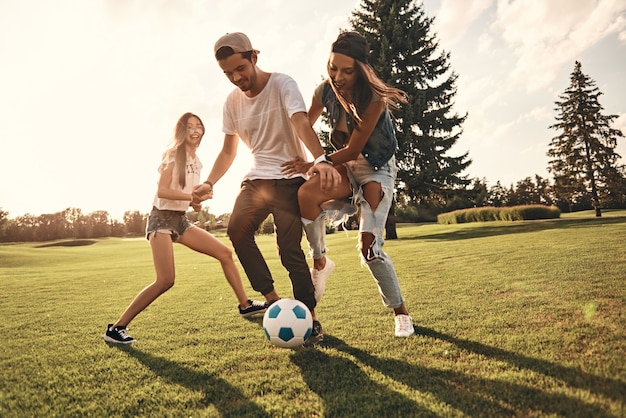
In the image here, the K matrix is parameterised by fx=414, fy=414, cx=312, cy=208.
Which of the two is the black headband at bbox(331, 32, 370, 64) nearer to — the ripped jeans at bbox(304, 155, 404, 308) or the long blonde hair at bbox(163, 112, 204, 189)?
the ripped jeans at bbox(304, 155, 404, 308)

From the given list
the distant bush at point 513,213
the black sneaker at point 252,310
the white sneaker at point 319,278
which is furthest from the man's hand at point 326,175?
the distant bush at point 513,213

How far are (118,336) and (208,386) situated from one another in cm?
174

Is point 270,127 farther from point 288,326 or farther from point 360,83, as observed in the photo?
point 288,326

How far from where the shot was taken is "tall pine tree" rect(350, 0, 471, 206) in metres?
22.5

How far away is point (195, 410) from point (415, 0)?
26.6 m

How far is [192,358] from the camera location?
3.26 metres

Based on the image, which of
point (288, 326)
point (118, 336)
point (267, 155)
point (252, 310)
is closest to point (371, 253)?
point (288, 326)

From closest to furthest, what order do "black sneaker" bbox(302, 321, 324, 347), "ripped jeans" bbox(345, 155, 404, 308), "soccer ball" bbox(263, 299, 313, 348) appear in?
"soccer ball" bbox(263, 299, 313, 348)
"black sneaker" bbox(302, 321, 324, 347)
"ripped jeans" bbox(345, 155, 404, 308)

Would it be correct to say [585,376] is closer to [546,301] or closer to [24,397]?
→ [546,301]

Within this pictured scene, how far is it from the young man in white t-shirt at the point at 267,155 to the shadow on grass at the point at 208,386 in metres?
0.95

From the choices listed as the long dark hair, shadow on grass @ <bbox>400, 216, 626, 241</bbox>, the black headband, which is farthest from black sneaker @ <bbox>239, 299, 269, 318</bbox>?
shadow on grass @ <bbox>400, 216, 626, 241</bbox>

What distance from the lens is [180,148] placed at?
4512 millimetres

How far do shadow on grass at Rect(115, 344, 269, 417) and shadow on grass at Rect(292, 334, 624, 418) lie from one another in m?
0.42

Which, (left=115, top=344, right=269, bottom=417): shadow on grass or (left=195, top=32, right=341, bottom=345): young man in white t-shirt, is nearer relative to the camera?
(left=115, top=344, right=269, bottom=417): shadow on grass
